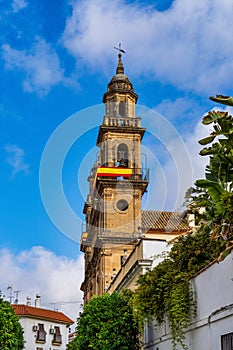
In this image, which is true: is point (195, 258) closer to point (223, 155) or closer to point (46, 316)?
point (223, 155)

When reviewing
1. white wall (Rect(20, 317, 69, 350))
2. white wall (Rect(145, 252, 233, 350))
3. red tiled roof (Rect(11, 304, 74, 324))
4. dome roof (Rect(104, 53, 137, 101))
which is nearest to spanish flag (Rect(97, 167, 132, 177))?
dome roof (Rect(104, 53, 137, 101))

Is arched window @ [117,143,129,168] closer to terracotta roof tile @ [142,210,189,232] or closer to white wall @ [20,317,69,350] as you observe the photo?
terracotta roof tile @ [142,210,189,232]

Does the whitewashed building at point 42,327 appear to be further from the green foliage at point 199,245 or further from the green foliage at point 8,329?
the green foliage at point 199,245

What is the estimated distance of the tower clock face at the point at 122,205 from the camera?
192 feet

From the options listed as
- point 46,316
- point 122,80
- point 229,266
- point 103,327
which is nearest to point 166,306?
point 229,266

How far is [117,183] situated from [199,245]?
37395 millimetres

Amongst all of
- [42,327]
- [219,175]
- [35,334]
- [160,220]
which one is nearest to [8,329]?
[160,220]

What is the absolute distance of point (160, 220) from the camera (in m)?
52.1

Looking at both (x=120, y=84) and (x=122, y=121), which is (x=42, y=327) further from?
(x=120, y=84)

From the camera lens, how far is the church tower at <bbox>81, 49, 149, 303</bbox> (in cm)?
5716

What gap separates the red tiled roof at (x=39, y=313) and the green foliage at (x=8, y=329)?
121ft

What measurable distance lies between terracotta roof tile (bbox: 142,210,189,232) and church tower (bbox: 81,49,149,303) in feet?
3.15

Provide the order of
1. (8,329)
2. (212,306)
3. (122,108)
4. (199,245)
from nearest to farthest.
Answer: (212,306) < (199,245) < (8,329) < (122,108)

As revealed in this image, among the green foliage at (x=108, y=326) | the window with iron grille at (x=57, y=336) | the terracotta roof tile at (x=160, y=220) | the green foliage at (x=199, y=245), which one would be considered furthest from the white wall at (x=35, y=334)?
the green foliage at (x=199, y=245)
